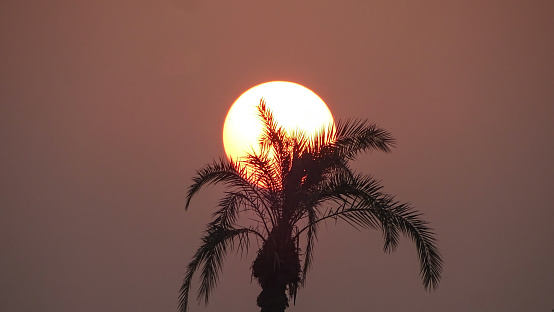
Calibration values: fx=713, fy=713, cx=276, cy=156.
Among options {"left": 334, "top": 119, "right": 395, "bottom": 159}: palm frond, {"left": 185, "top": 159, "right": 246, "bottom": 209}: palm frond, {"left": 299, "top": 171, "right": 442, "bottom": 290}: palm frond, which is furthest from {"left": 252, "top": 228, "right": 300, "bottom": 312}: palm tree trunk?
{"left": 334, "top": 119, "right": 395, "bottom": 159}: palm frond

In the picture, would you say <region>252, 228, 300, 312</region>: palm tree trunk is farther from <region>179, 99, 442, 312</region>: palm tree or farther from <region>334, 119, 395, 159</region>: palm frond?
<region>334, 119, 395, 159</region>: palm frond

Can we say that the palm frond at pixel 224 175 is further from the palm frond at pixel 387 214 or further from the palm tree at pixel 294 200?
the palm frond at pixel 387 214

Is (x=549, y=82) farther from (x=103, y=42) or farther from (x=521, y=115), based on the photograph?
(x=103, y=42)

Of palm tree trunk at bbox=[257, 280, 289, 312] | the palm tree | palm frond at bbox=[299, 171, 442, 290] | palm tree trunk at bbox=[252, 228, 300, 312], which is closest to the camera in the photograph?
palm frond at bbox=[299, 171, 442, 290]

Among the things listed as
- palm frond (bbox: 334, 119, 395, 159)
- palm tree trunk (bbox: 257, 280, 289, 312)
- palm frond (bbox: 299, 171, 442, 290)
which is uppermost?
palm frond (bbox: 334, 119, 395, 159)

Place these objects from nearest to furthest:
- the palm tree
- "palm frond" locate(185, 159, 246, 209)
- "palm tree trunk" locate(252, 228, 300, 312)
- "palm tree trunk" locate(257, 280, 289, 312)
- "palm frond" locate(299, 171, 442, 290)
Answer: "palm frond" locate(299, 171, 442, 290) → the palm tree → "palm tree trunk" locate(252, 228, 300, 312) → "palm tree trunk" locate(257, 280, 289, 312) → "palm frond" locate(185, 159, 246, 209)

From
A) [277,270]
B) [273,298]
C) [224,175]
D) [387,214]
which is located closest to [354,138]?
[387,214]

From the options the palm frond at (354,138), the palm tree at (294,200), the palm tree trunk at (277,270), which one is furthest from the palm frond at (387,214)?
the palm tree trunk at (277,270)

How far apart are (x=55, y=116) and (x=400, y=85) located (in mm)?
7948

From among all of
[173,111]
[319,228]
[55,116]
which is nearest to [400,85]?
[319,228]

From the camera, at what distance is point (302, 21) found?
16234mm

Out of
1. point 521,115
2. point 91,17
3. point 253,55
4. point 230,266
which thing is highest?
point 91,17

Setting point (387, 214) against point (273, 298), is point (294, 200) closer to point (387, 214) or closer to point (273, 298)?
point (387, 214)

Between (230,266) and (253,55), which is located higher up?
(253,55)
